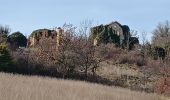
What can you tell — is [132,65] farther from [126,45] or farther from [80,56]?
[126,45]

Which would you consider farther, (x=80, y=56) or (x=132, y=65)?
(x=132, y=65)

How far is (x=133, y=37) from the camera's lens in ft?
203

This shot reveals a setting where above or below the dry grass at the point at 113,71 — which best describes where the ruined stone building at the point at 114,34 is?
above

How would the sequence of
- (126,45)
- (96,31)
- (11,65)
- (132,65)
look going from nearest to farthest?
(11,65), (132,65), (96,31), (126,45)

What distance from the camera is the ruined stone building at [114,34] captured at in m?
56.4

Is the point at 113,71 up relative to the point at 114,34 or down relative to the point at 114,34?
down

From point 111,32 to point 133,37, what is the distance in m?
3.03

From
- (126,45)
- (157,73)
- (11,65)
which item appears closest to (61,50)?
(11,65)

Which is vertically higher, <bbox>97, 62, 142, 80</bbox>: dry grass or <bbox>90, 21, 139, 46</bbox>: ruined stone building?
<bbox>90, 21, 139, 46</bbox>: ruined stone building

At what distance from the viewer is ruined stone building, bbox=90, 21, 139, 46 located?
5642 centimetres

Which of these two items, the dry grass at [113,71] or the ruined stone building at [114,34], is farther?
the ruined stone building at [114,34]

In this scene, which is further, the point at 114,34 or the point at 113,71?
the point at 114,34

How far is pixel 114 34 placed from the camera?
6122 cm

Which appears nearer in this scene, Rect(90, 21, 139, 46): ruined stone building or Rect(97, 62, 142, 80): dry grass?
Rect(97, 62, 142, 80): dry grass
